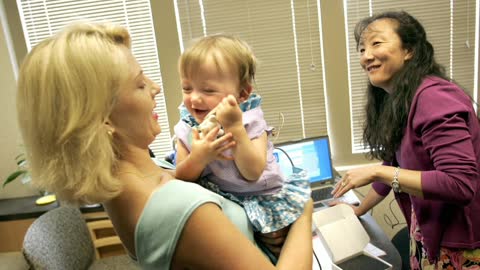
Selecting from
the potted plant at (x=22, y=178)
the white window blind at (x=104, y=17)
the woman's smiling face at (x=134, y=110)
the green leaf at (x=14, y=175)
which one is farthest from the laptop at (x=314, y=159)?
the green leaf at (x=14, y=175)

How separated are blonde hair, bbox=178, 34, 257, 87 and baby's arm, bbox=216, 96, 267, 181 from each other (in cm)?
17

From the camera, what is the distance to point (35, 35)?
269cm

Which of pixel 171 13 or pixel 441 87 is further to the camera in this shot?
pixel 171 13

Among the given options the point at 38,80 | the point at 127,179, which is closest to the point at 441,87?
the point at 127,179

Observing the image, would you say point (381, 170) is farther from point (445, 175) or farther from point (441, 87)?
point (441, 87)

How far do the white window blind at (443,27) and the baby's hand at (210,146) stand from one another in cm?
175

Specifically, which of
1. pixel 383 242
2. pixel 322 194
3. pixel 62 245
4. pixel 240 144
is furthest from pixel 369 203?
pixel 62 245

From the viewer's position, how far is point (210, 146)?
900mm

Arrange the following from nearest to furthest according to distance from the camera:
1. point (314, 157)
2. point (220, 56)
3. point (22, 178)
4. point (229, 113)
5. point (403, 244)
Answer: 1. point (229, 113)
2. point (220, 56)
3. point (403, 244)
4. point (314, 157)
5. point (22, 178)

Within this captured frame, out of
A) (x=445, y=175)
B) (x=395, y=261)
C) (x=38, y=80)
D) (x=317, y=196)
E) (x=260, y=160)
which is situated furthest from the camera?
(x=317, y=196)

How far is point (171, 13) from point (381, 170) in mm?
1848

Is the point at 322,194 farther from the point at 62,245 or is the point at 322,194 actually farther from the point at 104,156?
the point at 104,156

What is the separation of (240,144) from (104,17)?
2.19 metres

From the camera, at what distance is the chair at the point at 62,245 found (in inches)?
68.1
